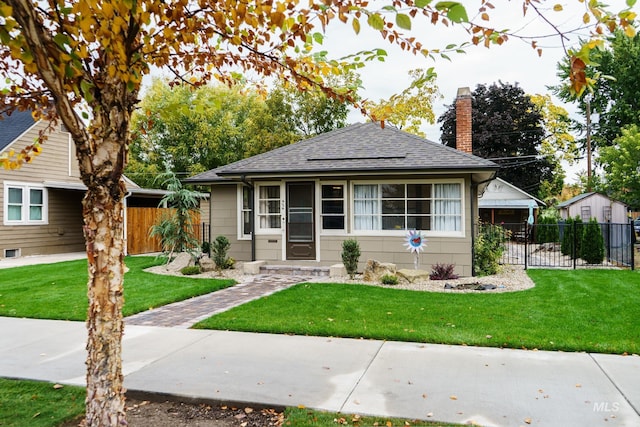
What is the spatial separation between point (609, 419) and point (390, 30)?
328cm

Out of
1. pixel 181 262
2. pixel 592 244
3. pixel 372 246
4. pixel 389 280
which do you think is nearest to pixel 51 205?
pixel 181 262

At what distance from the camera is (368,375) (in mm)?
4301

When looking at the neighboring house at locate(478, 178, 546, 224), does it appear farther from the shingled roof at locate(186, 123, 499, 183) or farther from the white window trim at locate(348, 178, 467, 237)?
the white window trim at locate(348, 178, 467, 237)

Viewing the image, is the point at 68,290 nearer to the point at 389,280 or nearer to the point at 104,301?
the point at 389,280

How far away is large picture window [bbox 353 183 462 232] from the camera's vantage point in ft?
36.6

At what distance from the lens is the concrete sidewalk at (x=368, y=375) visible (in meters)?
3.53

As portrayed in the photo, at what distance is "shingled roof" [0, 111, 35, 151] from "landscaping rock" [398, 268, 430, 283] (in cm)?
1406

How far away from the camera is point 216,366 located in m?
4.57

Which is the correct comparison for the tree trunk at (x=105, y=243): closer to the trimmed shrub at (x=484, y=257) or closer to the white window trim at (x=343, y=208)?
the white window trim at (x=343, y=208)

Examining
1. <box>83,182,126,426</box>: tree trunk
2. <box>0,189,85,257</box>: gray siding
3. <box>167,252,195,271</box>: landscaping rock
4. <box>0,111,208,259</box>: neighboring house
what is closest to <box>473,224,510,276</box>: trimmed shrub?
<box>167,252,195,271</box>: landscaping rock

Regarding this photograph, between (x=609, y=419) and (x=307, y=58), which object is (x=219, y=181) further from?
(x=609, y=419)

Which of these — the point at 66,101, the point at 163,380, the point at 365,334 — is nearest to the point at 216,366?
the point at 163,380

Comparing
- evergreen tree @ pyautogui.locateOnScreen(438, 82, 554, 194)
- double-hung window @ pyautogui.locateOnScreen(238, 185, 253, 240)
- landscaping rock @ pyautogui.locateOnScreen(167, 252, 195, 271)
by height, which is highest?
evergreen tree @ pyautogui.locateOnScreen(438, 82, 554, 194)

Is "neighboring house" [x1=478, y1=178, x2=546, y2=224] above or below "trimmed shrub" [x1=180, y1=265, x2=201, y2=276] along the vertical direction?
above
